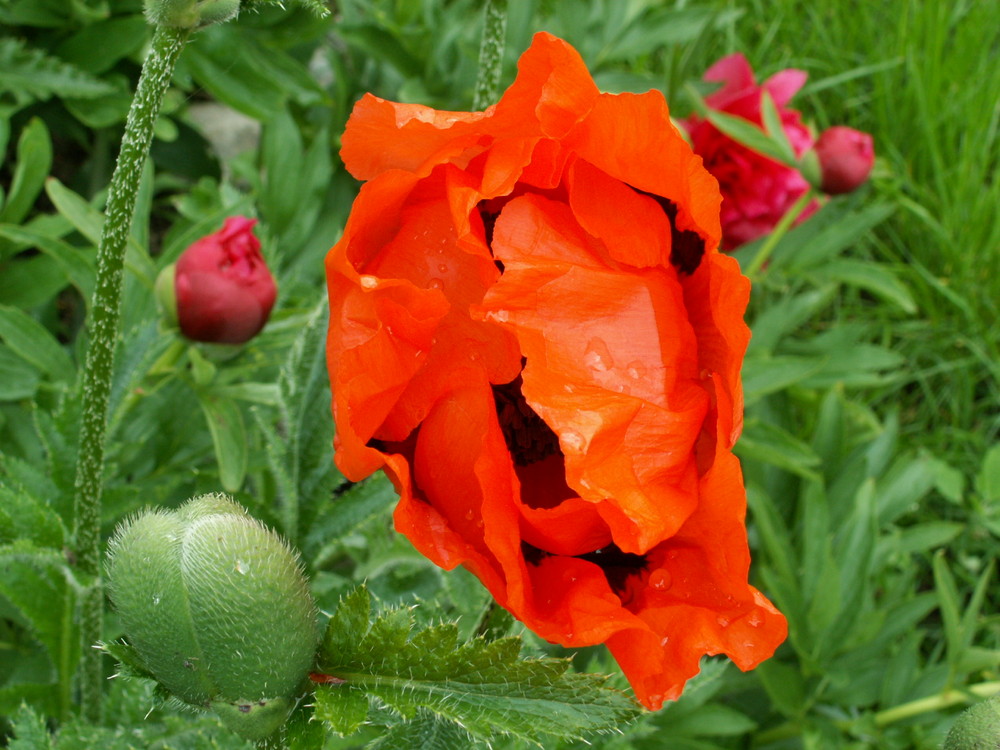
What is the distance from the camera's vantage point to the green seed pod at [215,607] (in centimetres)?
81

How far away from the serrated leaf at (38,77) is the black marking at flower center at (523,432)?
4.32ft

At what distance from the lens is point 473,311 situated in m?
0.84

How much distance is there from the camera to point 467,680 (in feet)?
2.91

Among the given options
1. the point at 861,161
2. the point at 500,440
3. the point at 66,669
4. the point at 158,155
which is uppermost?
the point at 500,440

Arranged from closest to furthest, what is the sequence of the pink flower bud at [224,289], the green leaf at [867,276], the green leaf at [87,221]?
the pink flower bud at [224,289], the green leaf at [87,221], the green leaf at [867,276]

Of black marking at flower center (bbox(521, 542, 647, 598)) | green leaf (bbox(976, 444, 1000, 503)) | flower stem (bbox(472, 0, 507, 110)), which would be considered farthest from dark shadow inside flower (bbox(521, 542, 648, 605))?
green leaf (bbox(976, 444, 1000, 503))

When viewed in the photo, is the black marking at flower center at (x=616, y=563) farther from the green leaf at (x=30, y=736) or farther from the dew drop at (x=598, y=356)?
the green leaf at (x=30, y=736)

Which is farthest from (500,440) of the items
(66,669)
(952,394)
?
(952,394)

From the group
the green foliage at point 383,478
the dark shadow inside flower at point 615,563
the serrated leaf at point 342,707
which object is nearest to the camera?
the serrated leaf at point 342,707

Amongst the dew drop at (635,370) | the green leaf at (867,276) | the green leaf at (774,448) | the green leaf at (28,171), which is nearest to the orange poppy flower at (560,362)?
the dew drop at (635,370)

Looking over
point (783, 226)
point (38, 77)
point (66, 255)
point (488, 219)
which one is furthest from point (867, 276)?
point (38, 77)

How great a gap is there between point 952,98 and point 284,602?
A: 256cm

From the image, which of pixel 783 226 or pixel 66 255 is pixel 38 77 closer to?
pixel 66 255

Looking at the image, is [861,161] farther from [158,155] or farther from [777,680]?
[158,155]
